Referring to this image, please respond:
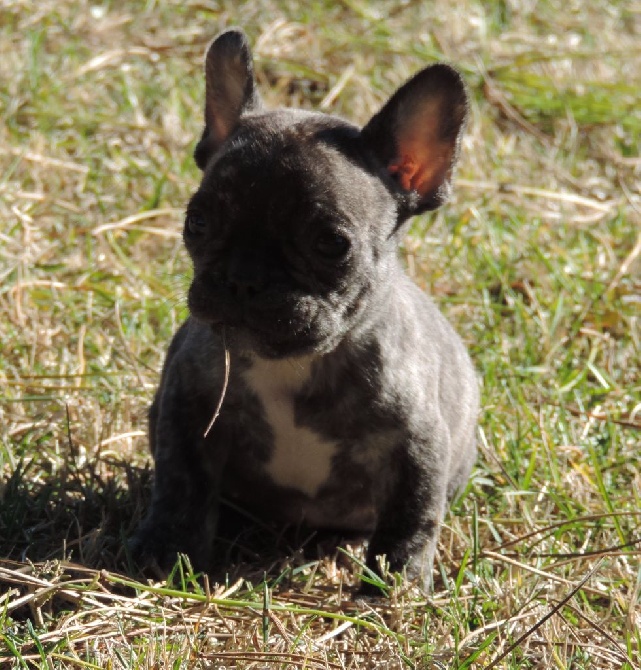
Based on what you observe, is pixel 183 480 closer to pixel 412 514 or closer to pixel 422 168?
pixel 412 514

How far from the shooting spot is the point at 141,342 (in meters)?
6.94

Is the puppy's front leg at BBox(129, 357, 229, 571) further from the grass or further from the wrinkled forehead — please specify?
the wrinkled forehead

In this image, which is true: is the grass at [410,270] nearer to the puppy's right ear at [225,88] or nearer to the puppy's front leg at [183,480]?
the puppy's front leg at [183,480]

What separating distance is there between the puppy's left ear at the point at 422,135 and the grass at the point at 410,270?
1.35 meters

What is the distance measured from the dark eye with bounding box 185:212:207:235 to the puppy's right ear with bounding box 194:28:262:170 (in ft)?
1.80

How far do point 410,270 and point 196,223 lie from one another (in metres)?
3.36

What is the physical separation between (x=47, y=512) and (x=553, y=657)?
214cm

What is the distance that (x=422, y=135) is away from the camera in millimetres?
5188

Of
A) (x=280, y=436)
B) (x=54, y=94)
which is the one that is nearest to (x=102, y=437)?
(x=280, y=436)

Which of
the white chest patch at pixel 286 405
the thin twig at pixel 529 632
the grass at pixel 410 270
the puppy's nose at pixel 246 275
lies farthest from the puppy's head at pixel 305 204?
the thin twig at pixel 529 632

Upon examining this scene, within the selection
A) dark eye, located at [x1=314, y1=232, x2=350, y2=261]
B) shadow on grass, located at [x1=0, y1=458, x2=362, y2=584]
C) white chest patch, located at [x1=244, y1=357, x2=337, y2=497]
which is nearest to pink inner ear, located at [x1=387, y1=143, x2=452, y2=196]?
dark eye, located at [x1=314, y1=232, x2=350, y2=261]

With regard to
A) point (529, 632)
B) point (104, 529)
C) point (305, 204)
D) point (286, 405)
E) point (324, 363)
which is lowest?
point (104, 529)

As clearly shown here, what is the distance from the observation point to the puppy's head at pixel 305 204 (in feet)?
15.1

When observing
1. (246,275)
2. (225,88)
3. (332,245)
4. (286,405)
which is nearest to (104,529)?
(286,405)
